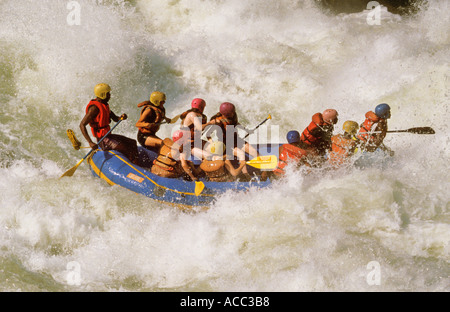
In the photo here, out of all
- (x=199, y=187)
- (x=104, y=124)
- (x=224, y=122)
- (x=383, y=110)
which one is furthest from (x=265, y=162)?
(x=104, y=124)

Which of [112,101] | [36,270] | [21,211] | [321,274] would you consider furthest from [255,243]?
[112,101]

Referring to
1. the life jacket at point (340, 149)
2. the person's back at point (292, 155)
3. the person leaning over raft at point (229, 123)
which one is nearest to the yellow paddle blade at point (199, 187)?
the person leaning over raft at point (229, 123)

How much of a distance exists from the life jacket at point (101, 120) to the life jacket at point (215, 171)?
55.8 inches

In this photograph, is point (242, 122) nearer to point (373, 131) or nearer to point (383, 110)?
point (373, 131)

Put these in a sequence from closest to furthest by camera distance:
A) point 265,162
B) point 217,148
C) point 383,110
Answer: point 217,148, point 265,162, point 383,110

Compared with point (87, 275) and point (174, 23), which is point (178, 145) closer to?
point (87, 275)

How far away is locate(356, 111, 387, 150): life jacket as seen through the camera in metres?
6.12

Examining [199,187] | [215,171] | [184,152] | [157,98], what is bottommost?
[199,187]

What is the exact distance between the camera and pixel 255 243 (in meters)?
5.14

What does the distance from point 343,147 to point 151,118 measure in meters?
2.48

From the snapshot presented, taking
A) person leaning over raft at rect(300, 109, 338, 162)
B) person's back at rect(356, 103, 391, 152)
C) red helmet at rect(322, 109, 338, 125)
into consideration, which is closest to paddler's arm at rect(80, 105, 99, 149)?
person leaning over raft at rect(300, 109, 338, 162)

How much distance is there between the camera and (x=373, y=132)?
6121mm

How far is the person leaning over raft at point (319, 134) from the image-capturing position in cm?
570

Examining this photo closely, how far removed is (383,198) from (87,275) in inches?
135
